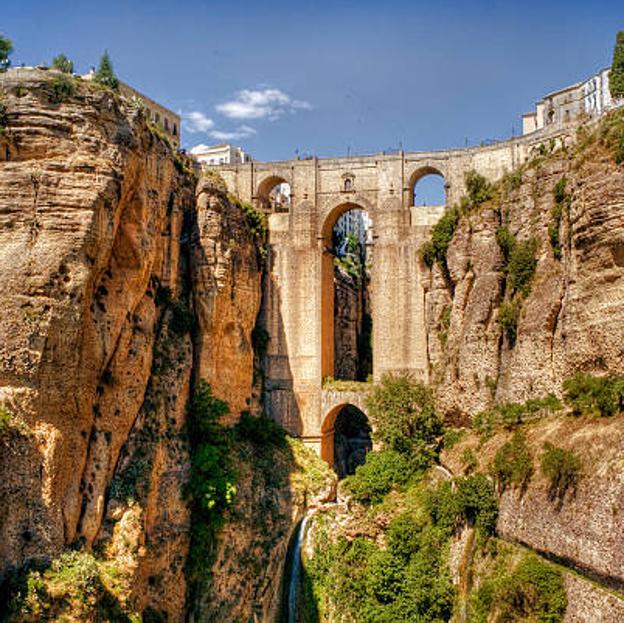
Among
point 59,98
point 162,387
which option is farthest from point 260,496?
point 59,98

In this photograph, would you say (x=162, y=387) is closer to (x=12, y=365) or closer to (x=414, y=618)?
(x=12, y=365)

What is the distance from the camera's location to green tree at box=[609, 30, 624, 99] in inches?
1153

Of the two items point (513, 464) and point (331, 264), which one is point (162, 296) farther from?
point (513, 464)

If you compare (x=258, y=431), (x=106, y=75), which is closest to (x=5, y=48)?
(x=106, y=75)

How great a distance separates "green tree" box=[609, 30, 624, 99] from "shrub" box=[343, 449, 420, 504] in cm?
1771

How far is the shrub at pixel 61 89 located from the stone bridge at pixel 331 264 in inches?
634

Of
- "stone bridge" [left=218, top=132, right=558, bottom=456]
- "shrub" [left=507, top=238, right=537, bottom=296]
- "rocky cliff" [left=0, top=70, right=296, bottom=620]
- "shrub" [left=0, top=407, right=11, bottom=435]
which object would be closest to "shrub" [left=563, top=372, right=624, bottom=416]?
"shrub" [left=507, top=238, right=537, bottom=296]

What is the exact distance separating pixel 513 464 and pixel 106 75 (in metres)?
21.4

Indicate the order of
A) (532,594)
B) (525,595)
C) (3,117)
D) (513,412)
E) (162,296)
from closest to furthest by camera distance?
(532,594) < (525,595) < (3,117) < (513,412) < (162,296)

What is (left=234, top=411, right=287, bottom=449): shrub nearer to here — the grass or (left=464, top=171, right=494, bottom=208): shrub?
the grass

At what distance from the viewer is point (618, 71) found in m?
29.8

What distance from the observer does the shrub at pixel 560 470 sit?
66.9 feet

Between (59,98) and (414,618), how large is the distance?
20.8 metres

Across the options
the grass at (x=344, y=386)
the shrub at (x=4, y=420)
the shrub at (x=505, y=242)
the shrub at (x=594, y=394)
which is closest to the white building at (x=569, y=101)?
the shrub at (x=505, y=242)
